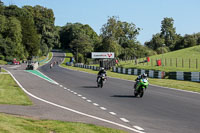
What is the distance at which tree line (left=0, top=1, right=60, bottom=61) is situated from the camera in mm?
117688

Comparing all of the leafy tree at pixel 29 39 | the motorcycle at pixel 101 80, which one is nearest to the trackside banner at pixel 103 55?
the motorcycle at pixel 101 80

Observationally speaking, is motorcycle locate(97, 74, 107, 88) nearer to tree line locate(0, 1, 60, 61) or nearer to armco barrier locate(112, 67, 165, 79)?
armco barrier locate(112, 67, 165, 79)

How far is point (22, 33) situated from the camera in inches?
5512

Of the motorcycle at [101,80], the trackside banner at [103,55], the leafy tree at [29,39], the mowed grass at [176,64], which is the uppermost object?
the leafy tree at [29,39]

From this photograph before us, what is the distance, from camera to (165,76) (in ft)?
130

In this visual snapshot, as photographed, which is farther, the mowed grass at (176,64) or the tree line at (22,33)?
the tree line at (22,33)

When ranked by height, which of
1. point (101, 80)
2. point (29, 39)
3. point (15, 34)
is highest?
point (15, 34)

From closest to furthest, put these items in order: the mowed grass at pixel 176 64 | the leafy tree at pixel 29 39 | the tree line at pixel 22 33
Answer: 1. the mowed grass at pixel 176 64
2. the tree line at pixel 22 33
3. the leafy tree at pixel 29 39

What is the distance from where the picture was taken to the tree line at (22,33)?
386ft

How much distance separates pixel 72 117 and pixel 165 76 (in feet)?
95.6

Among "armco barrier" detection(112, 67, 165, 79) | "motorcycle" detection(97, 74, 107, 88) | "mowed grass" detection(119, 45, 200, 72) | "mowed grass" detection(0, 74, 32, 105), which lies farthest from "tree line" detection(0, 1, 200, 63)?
"mowed grass" detection(0, 74, 32, 105)

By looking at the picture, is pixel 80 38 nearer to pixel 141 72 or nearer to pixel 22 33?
pixel 22 33

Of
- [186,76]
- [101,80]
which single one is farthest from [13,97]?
[186,76]

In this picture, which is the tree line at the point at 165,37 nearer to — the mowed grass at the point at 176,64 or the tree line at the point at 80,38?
the tree line at the point at 80,38
